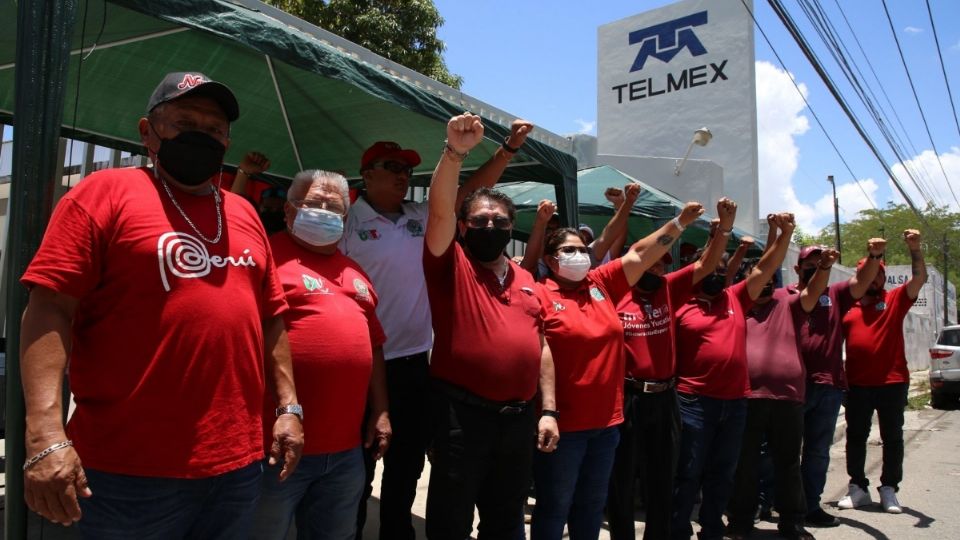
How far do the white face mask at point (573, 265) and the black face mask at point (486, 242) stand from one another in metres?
0.52

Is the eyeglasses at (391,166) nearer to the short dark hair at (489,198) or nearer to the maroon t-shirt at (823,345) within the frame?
the short dark hair at (489,198)

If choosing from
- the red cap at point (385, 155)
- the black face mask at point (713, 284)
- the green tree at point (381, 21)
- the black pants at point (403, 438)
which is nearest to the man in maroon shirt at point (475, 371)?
the black pants at point (403, 438)

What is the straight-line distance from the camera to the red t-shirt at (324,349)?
2385mm

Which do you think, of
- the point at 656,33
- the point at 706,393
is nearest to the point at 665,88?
the point at 656,33

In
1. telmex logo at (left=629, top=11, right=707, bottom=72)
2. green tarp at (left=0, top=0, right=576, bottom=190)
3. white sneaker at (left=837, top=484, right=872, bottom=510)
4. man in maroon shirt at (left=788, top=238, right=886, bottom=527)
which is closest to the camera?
green tarp at (left=0, top=0, right=576, bottom=190)

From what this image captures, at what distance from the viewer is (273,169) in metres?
5.96

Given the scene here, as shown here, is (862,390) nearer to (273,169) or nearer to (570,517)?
(570,517)

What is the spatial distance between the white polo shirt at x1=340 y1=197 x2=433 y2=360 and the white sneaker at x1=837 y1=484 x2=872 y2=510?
4419mm

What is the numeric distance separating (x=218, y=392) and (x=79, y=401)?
339 mm

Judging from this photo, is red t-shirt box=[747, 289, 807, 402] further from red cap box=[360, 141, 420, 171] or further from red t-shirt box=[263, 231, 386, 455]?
red t-shirt box=[263, 231, 386, 455]

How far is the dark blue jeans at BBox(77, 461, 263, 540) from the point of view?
68.6 inches

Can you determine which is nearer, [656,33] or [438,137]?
[438,137]

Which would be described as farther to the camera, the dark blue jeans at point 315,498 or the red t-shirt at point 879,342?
the red t-shirt at point 879,342

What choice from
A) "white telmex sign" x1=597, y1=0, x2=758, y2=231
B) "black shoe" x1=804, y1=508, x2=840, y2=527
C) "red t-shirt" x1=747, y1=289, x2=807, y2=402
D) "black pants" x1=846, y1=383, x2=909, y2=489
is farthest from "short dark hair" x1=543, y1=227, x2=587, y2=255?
"white telmex sign" x1=597, y1=0, x2=758, y2=231
